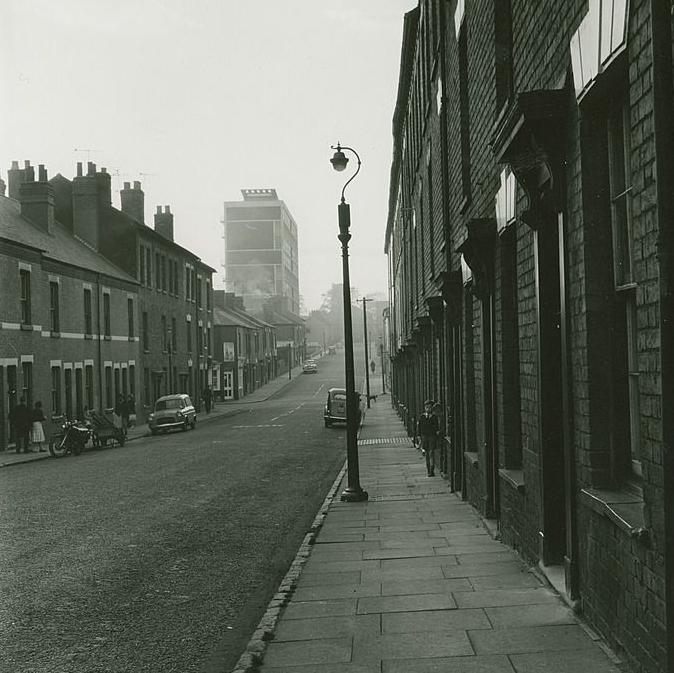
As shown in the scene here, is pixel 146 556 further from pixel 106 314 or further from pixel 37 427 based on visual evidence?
pixel 106 314

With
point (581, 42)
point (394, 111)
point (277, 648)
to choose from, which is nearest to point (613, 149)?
point (581, 42)

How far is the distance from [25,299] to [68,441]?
6247 millimetres

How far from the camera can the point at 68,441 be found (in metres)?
27.5

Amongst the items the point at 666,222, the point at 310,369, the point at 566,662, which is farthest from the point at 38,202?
the point at 310,369

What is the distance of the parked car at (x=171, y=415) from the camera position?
1481 inches

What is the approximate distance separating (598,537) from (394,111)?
94.9 feet

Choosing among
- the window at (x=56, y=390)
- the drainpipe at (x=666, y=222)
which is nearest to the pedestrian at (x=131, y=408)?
the window at (x=56, y=390)

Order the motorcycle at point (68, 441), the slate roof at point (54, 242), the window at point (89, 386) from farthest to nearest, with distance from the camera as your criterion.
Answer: the window at point (89, 386) → the slate roof at point (54, 242) → the motorcycle at point (68, 441)

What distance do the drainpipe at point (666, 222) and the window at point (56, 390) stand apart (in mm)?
31757

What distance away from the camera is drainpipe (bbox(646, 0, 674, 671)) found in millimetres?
3760

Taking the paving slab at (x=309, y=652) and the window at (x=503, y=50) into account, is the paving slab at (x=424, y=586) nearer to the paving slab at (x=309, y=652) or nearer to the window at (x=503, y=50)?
the paving slab at (x=309, y=652)

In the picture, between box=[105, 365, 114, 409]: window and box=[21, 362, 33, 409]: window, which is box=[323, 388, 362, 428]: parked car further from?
box=[21, 362, 33, 409]: window

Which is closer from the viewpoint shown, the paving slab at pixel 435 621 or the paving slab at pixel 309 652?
the paving slab at pixel 309 652

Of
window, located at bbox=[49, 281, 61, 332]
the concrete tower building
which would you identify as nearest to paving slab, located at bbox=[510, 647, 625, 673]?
window, located at bbox=[49, 281, 61, 332]
